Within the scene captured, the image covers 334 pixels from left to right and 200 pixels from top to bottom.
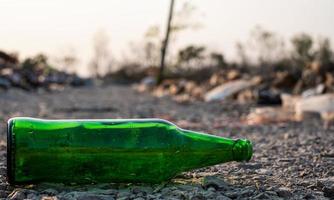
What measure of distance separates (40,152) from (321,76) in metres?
9.49

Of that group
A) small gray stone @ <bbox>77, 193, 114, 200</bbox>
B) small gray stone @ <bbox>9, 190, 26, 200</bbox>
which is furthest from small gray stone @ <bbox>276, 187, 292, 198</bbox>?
small gray stone @ <bbox>9, 190, 26, 200</bbox>

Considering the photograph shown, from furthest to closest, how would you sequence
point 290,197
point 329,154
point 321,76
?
point 321,76, point 329,154, point 290,197

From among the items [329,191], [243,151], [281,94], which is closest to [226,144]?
[243,151]

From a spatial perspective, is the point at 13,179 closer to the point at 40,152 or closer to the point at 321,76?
the point at 40,152

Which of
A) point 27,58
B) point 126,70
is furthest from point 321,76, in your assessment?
point 126,70

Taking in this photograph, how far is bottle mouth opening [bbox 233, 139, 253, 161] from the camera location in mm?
2023

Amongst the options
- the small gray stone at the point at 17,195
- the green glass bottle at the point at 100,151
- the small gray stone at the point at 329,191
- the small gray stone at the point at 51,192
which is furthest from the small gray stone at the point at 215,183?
the small gray stone at the point at 17,195

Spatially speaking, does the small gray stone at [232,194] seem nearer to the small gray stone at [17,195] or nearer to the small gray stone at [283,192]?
the small gray stone at [283,192]

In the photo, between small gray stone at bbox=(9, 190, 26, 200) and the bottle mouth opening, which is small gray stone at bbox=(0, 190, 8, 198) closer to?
small gray stone at bbox=(9, 190, 26, 200)

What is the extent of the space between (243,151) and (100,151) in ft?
1.71

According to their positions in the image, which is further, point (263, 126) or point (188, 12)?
point (188, 12)

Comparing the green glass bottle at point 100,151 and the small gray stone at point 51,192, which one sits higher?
the green glass bottle at point 100,151

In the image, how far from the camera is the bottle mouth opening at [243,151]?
2023mm

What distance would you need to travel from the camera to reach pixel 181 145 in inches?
78.9
